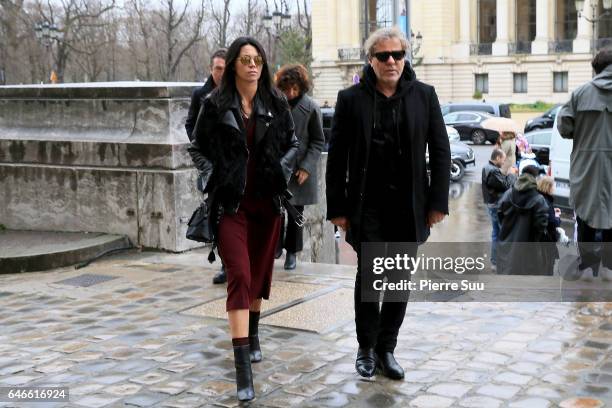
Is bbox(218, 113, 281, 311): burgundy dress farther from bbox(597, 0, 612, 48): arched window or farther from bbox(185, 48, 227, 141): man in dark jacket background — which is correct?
bbox(597, 0, 612, 48): arched window

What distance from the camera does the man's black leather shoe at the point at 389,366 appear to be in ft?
17.1

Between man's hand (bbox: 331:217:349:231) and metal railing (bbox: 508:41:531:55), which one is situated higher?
metal railing (bbox: 508:41:531:55)

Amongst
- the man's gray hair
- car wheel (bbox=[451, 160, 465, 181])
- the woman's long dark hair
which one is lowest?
car wheel (bbox=[451, 160, 465, 181])

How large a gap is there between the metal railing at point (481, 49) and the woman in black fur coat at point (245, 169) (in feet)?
231

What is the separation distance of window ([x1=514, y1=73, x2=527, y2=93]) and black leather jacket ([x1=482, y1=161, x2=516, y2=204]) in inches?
2410

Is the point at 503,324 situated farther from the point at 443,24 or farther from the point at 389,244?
the point at 443,24

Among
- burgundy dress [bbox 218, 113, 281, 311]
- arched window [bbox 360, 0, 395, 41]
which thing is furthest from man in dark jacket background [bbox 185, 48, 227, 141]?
arched window [bbox 360, 0, 395, 41]

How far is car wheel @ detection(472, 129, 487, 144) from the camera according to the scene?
1700 inches

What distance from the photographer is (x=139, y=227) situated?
31.7ft

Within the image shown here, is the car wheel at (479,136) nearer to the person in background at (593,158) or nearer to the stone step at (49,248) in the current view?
the stone step at (49,248)

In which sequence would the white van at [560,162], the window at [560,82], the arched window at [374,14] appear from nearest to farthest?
the white van at [560,162] < the window at [560,82] < the arched window at [374,14]

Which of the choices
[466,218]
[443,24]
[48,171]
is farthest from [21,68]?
[48,171]

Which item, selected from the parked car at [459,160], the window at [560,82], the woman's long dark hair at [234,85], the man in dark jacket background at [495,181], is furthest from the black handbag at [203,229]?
the window at [560,82]

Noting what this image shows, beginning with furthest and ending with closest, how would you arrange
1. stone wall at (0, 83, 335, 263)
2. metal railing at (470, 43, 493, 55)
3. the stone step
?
metal railing at (470, 43, 493, 55), stone wall at (0, 83, 335, 263), the stone step
